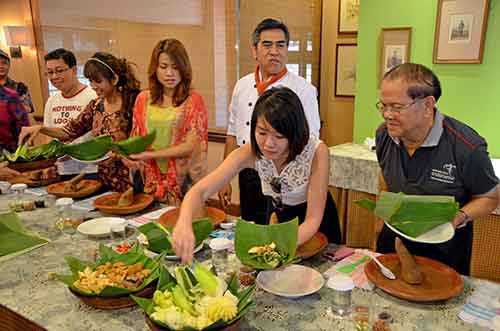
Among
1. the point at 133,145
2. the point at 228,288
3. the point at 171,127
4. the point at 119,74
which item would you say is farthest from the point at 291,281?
the point at 119,74

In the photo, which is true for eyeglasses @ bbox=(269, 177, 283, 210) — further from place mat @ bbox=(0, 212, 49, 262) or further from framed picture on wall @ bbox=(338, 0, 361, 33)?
framed picture on wall @ bbox=(338, 0, 361, 33)

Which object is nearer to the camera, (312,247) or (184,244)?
(184,244)

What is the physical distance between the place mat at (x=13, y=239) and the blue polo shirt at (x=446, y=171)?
1.40 m

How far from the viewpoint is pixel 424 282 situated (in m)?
1.27

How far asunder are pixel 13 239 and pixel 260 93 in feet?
4.98

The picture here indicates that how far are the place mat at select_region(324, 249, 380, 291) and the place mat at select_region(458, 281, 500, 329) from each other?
0.26 m

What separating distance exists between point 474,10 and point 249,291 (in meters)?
2.56

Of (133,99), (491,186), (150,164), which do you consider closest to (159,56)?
(133,99)

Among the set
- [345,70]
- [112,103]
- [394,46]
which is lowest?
[112,103]

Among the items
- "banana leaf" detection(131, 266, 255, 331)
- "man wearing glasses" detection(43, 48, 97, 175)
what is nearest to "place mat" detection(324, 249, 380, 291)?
"banana leaf" detection(131, 266, 255, 331)

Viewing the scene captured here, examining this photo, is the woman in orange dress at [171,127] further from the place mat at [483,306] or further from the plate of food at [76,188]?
the place mat at [483,306]

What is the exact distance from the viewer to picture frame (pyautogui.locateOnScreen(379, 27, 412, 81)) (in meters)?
3.07

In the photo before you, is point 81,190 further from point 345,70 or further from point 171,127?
point 345,70

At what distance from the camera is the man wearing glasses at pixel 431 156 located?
1.47m
